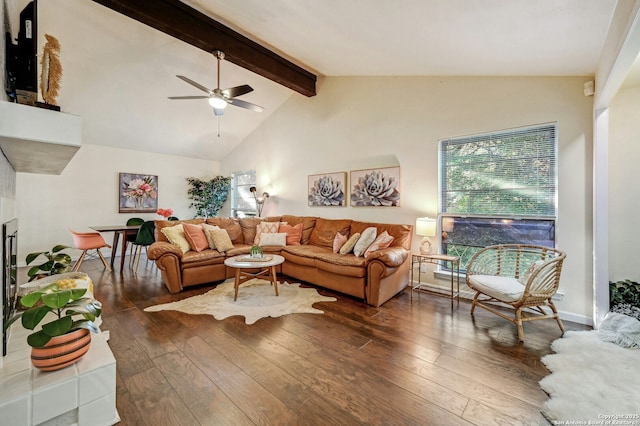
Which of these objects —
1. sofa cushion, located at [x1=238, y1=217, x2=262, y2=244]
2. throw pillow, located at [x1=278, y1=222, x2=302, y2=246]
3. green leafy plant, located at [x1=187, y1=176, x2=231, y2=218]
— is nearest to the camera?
throw pillow, located at [x1=278, y1=222, x2=302, y2=246]

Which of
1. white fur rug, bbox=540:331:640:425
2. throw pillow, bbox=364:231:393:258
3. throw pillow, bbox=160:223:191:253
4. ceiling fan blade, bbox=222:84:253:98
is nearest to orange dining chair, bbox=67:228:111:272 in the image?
throw pillow, bbox=160:223:191:253

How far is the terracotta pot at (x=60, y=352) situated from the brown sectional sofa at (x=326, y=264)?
2.19 metres

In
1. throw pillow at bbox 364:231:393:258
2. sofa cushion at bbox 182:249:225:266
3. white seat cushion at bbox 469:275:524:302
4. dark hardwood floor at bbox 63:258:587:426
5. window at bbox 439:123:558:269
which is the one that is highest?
window at bbox 439:123:558:269

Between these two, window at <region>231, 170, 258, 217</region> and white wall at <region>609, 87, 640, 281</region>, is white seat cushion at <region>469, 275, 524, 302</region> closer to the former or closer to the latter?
white wall at <region>609, 87, 640, 281</region>

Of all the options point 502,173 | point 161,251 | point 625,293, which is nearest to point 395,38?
point 502,173

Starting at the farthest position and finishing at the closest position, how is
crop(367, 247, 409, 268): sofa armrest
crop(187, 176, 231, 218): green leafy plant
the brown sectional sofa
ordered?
crop(187, 176, 231, 218): green leafy plant, the brown sectional sofa, crop(367, 247, 409, 268): sofa armrest

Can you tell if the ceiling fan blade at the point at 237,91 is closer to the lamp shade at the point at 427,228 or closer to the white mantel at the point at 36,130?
the white mantel at the point at 36,130

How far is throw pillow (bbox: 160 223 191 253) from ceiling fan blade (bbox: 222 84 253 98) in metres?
2.12

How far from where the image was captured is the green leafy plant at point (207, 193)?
7.03m

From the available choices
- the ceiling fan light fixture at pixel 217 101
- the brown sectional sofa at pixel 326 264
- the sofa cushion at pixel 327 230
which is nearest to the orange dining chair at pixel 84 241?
the brown sectional sofa at pixel 326 264

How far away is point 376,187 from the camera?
4.18 metres

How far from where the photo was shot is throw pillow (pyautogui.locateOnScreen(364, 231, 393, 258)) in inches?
132

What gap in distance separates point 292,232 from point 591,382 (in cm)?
382

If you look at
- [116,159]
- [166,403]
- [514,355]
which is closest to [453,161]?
[514,355]
